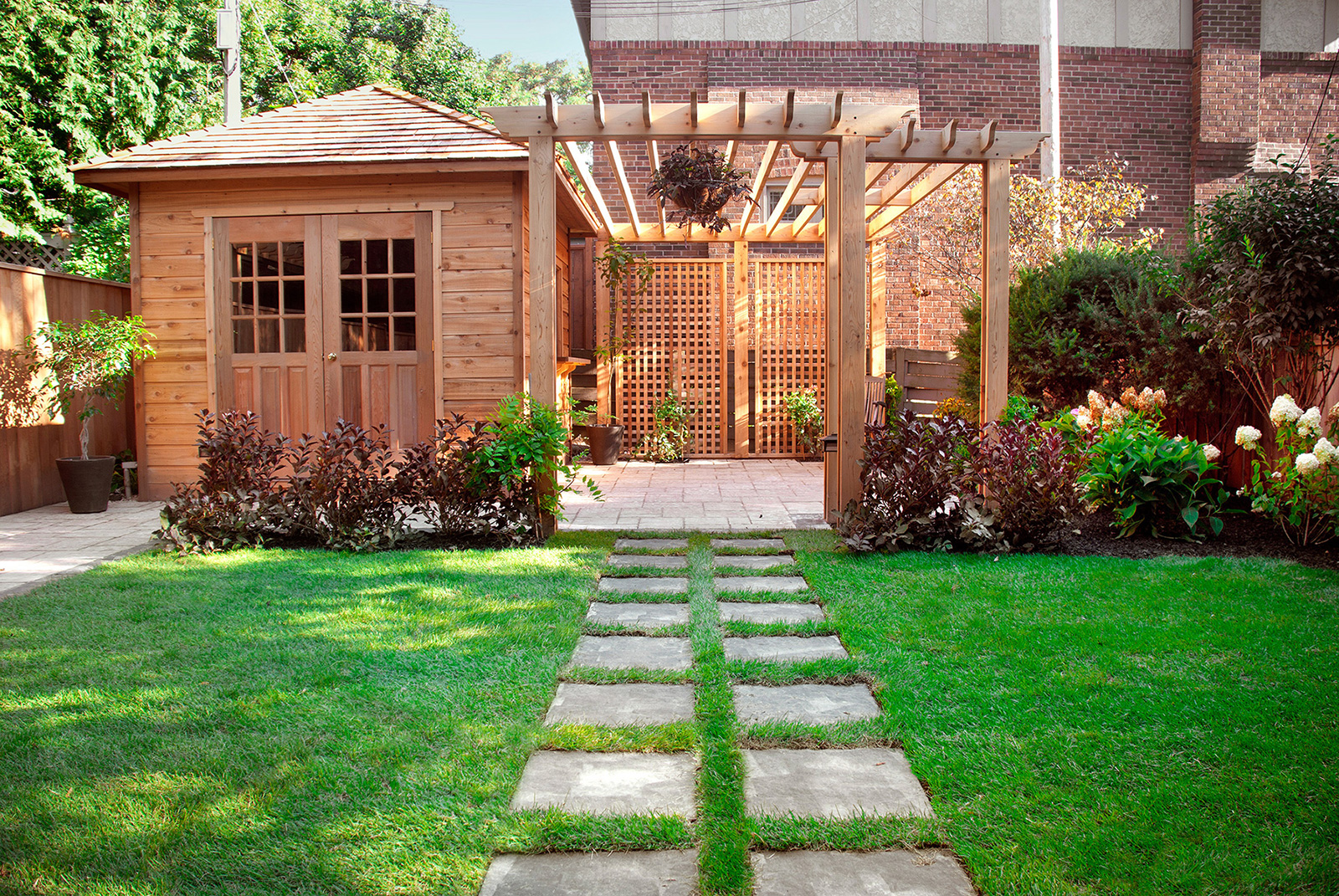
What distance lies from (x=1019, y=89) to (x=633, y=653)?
38.9 ft

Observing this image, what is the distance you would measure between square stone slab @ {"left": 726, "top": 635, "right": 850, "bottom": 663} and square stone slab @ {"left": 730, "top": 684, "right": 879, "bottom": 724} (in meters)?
0.27

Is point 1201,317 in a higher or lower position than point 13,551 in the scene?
higher

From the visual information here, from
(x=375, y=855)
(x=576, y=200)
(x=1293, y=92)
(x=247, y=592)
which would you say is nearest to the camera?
(x=375, y=855)

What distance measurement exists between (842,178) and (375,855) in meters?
4.71

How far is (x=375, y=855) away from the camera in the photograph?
69.3 inches

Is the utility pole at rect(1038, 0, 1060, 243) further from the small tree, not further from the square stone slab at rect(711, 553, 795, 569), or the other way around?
the small tree

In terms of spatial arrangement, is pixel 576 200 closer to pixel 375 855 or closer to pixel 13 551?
pixel 13 551

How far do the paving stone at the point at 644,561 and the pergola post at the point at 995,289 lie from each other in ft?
7.62

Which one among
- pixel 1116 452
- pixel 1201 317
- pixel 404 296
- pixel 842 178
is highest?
pixel 842 178

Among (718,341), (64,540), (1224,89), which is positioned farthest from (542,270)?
(1224,89)

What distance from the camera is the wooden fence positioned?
6590 mm

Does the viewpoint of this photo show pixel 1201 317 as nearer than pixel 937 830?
No

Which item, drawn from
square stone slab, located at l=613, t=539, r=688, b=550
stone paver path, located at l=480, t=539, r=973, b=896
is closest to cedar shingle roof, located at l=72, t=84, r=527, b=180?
square stone slab, located at l=613, t=539, r=688, b=550

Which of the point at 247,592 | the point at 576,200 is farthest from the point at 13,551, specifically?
the point at 576,200
